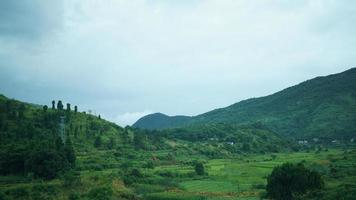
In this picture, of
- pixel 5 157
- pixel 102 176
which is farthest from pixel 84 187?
pixel 5 157

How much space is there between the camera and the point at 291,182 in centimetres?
6206

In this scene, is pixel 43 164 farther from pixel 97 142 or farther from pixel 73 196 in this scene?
pixel 97 142

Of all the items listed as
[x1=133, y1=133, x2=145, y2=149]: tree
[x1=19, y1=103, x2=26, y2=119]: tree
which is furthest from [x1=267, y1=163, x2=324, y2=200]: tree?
[x1=133, y1=133, x2=145, y2=149]: tree

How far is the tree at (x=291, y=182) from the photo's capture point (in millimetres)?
61688

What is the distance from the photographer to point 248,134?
652 feet

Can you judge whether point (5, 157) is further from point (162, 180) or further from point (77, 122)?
point (77, 122)

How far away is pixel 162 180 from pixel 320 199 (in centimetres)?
3461

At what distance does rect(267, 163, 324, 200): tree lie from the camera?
6169cm

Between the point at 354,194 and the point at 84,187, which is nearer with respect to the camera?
the point at 354,194

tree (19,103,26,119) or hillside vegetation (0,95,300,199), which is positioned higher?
tree (19,103,26,119)

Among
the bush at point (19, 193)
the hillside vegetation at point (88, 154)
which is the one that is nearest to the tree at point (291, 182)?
the hillside vegetation at point (88, 154)

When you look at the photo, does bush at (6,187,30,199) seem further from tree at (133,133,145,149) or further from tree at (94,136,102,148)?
tree at (133,133,145,149)

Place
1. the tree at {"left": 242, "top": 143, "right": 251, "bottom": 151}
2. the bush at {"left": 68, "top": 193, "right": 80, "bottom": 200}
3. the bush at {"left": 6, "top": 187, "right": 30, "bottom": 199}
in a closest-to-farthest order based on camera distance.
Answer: the bush at {"left": 6, "top": 187, "right": 30, "bottom": 199} < the bush at {"left": 68, "top": 193, "right": 80, "bottom": 200} < the tree at {"left": 242, "top": 143, "right": 251, "bottom": 151}

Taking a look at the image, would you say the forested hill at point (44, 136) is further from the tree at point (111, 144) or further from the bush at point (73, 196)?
the bush at point (73, 196)
